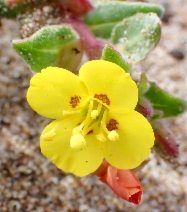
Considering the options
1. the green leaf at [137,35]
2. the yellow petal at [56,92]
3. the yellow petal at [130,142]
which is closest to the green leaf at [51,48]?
the green leaf at [137,35]

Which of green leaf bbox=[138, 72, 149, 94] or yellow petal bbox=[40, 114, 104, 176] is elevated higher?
green leaf bbox=[138, 72, 149, 94]

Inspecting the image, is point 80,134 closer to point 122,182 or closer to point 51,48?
point 122,182

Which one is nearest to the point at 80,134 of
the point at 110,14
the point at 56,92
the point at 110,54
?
the point at 56,92

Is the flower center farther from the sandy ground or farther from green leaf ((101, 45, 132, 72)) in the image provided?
the sandy ground

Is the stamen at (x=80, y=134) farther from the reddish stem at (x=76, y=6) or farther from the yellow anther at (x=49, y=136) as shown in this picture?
the reddish stem at (x=76, y=6)

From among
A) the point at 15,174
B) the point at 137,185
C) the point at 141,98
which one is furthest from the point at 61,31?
the point at 137,185

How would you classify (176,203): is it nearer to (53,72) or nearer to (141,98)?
(141,98)

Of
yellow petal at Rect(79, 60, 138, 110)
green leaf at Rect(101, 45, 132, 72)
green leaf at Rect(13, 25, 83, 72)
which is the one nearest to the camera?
yellow petal at Rect(79, 60, 138, 110)

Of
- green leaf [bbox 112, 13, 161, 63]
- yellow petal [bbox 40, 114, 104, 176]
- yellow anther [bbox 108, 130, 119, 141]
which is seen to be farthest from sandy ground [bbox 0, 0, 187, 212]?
yellow anther [bbox 108, 130, 119, 141]
